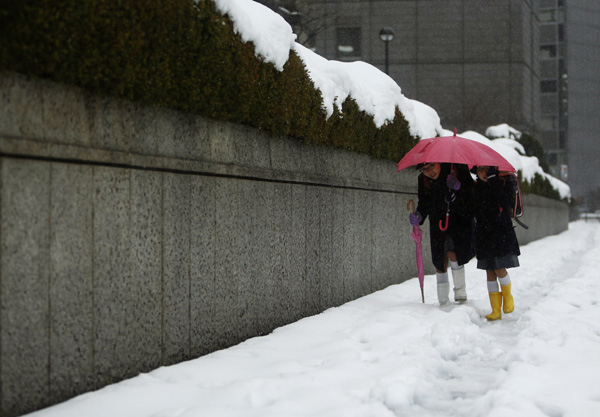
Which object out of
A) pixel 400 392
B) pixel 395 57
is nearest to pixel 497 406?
pixel 400 392

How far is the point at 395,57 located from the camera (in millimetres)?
33188

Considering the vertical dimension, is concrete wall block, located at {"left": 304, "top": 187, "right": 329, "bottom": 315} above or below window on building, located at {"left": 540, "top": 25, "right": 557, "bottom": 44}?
below

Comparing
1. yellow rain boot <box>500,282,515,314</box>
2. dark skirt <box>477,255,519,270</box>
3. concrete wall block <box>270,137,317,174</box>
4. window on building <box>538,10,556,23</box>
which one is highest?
window on building <box>538,10,556,23</box>

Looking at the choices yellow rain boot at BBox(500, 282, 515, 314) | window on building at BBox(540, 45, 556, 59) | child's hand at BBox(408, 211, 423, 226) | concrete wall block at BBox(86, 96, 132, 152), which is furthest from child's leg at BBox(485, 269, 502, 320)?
window on building at BBox(540, 45, 556, 59)

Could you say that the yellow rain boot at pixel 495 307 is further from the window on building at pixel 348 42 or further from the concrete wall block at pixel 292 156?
the window on building at pixel 348 42

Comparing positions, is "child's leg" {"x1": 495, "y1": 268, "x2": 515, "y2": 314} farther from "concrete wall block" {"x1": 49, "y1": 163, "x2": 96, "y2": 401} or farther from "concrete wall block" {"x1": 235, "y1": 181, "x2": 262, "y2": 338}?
"concrete wall block" {"x1": 49, "y1": 163, "x2": 96, "y2": 401}

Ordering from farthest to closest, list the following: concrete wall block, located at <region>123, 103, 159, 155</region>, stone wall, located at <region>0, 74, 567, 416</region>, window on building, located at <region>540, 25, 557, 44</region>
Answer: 1. window on building, located at <region>540, 25, 557, 44</region>
2. concrete wall block, located at <region>123, 103, 159, 155</region>
3. stone wall, located at <region>0, 74, 567, 416</region>

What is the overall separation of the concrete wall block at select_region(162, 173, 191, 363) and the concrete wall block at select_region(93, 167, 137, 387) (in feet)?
1.32

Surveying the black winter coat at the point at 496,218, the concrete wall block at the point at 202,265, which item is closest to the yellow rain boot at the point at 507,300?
the black winter coat at the point at 496,218

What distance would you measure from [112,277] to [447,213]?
456 cm

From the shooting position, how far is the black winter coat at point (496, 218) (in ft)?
24.0

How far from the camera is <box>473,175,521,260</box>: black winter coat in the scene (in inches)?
288

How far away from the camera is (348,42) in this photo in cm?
3362

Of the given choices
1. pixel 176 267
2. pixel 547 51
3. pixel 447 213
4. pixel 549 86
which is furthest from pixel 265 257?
pixel 547 51
